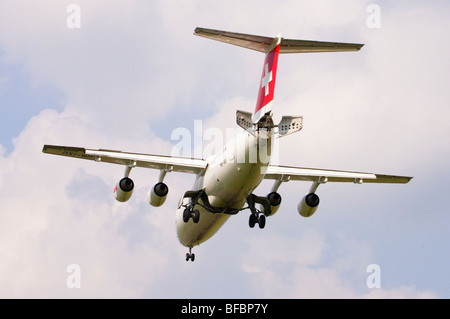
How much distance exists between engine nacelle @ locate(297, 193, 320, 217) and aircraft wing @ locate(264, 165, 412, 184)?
0.77m

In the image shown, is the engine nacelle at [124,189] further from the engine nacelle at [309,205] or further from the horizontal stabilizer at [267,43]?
the engine nacelle at [309,205]

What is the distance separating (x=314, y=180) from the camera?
1281 inches

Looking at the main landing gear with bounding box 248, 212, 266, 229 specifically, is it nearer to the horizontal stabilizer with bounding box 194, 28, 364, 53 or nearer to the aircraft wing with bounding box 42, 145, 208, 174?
the aircraft wing with bounding box 42, 145, 208, 174

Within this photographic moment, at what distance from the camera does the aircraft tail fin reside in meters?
26.3

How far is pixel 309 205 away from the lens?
1257 inches

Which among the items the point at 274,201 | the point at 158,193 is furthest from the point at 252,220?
the point at 158,193

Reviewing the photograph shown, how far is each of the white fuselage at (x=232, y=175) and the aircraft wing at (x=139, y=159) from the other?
0.54m

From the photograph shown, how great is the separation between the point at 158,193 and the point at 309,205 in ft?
18.7

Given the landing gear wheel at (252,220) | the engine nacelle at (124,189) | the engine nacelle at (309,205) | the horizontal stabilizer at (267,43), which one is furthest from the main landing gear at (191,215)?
the horizontal stabilizer at (267,43)

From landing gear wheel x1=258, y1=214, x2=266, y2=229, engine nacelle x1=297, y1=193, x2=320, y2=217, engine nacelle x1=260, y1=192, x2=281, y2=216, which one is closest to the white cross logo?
landing gear wheel x1=258, y1=214, x2=266, y2=229

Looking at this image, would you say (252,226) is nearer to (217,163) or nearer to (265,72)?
(217,163)

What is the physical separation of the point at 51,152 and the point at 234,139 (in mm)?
6394

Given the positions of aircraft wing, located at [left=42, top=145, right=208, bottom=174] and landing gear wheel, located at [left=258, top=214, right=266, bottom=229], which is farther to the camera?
landing gear wheel, located at [left=258, top=214, right=266, bottom=229]

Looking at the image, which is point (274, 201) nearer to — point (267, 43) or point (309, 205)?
point (309, 205)
